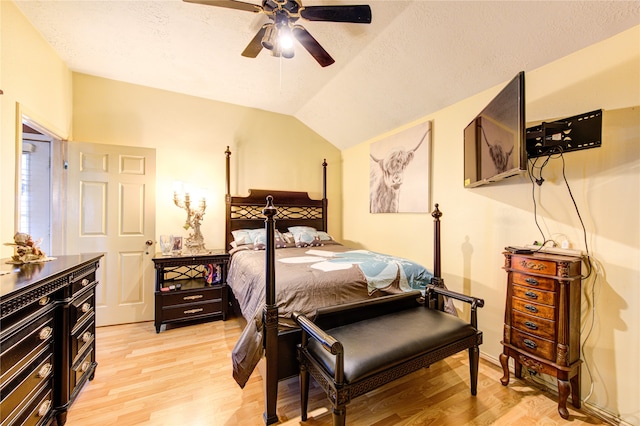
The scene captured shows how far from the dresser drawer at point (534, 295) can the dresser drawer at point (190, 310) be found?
300 cm

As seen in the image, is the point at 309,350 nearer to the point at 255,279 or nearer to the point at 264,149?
the point at 255,279

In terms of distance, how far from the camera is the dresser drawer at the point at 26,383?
110cm

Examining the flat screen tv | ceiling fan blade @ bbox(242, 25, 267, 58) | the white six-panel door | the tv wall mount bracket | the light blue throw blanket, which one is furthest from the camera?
the white six-panel door

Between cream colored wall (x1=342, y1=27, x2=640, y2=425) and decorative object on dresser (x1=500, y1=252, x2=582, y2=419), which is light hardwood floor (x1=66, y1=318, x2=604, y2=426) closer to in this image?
decorative object on dresser (x1=500, y1=252, x2=582, y2=419)

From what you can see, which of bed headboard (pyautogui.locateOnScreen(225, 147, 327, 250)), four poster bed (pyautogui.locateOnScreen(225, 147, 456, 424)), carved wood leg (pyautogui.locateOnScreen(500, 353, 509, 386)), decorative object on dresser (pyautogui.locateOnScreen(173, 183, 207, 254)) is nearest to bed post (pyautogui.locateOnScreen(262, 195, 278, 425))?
four poster bed (pyautogui.locateOnScreen(225, 147, 456, 424))

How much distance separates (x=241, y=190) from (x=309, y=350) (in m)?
2.80

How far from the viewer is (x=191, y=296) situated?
301 centimetres

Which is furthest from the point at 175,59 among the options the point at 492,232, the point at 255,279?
the point at 492,232

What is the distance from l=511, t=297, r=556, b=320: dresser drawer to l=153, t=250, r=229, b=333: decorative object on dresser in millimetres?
2917

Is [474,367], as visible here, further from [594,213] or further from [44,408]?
[44,408]

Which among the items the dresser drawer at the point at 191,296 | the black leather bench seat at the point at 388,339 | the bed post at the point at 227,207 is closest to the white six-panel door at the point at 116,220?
the dresser drawer at the point at 191,296

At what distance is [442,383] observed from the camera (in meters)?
2.02

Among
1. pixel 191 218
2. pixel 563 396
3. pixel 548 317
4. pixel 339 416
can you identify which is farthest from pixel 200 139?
pixel 563 396

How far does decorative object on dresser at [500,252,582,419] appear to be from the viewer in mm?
1675
